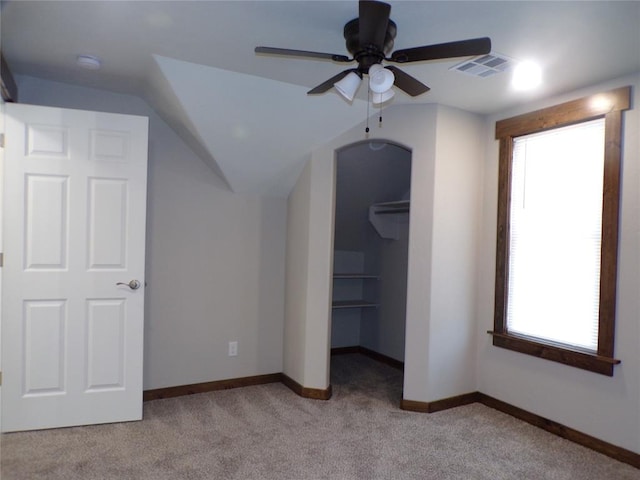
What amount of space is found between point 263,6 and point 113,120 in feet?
4.95

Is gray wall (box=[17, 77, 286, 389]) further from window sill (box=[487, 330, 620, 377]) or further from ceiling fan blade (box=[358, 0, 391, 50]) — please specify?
ceiling fan blade (box=[358, 0, 391, 50])

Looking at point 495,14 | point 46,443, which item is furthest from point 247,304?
point 495,14

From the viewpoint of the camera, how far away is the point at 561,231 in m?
3.00

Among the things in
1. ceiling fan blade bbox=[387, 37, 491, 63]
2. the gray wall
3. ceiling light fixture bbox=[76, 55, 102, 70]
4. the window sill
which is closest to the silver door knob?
the gray wall

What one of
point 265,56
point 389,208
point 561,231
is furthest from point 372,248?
point 265,56

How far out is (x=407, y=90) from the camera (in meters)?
2.18

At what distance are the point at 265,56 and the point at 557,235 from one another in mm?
2297

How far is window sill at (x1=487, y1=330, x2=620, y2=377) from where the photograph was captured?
2682mm

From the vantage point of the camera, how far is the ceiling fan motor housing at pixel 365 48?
190 centimetres

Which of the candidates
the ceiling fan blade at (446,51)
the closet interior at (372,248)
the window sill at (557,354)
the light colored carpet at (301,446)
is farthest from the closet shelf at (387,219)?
the ceiling fan blade at (446,51)

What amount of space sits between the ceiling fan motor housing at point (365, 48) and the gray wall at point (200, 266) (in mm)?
1933

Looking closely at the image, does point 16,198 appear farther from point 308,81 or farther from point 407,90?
point 407,90

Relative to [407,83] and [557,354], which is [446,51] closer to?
[407,83]

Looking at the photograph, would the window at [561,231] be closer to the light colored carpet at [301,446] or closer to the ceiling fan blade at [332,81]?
the light colored carpet at [301,446]
